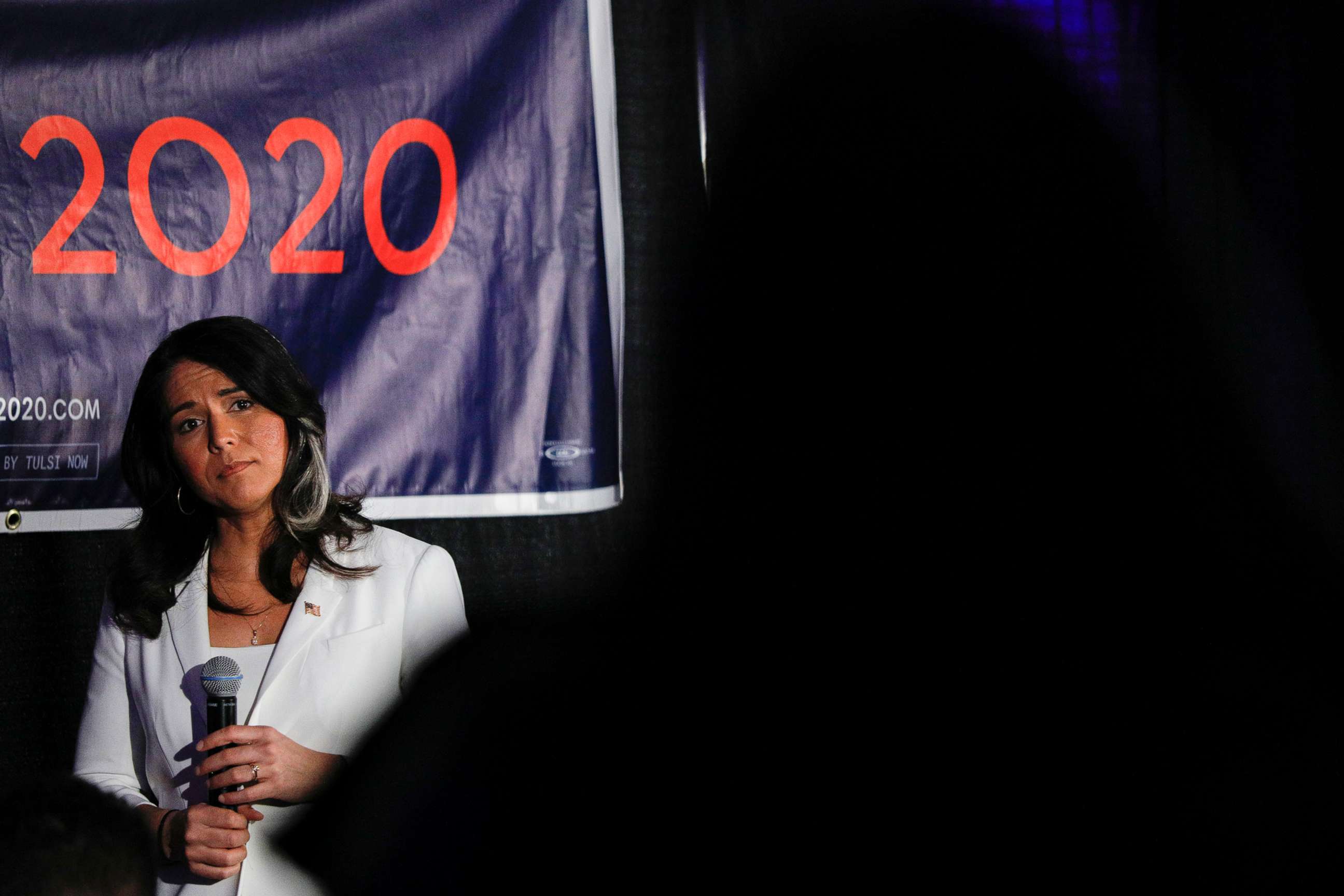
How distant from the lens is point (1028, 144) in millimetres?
1638

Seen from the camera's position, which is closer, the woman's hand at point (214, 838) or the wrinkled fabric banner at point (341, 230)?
the woman's hand at point (214, 838)

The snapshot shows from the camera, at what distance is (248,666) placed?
1209 millimetres

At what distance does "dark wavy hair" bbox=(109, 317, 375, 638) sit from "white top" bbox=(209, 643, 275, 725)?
0.22 feet

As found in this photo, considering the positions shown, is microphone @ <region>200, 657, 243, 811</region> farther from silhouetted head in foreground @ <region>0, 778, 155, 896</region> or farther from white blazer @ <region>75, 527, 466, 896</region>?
silhouetted head in foreground @ <region>0, 778, 155, 896</region>

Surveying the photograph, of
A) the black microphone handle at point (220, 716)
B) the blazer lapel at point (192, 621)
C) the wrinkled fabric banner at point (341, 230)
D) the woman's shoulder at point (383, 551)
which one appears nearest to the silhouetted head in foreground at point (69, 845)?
the black microphone handle at point (220, 716)

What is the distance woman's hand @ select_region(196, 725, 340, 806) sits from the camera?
1.10 meters

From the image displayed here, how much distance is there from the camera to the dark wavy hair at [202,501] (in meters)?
1.24

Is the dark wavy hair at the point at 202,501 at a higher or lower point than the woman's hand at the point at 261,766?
higher

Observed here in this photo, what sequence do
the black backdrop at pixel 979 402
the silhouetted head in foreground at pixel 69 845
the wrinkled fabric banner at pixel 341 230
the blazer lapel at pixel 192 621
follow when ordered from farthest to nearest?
the black backdrop at pixel 979 402, the wrinkled fabric banner at pixel 341 230, the blazer lapel at pixel 192 621, the silhouetted head in foreground at pixel 69 845

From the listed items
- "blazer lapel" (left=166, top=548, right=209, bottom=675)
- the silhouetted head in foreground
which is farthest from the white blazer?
the silhouetted head in foreground

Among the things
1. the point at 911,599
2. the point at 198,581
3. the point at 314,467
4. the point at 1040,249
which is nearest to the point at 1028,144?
the point at 1040,249

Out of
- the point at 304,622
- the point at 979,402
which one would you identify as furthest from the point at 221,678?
the point at 979,402

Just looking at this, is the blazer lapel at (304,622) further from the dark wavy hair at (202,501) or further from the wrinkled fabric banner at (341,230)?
the wrinkled fabric banner at (341,230)

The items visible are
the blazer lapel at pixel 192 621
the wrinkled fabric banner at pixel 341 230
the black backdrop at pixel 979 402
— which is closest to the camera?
the blazer lapel at pixel 192 621
